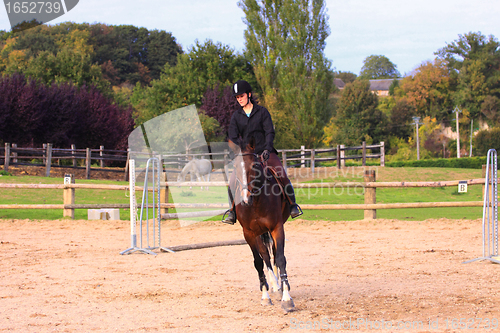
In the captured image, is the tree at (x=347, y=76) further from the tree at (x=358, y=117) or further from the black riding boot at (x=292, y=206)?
the black riding boot at (x=292, y=206)

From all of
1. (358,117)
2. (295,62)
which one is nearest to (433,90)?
(358,117)

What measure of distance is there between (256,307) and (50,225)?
8022 mm

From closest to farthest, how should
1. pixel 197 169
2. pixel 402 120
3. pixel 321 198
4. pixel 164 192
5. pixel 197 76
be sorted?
pixel 164 192, pixel 321 198, pixel 197 169, pixel 197 76, pixel 402 120

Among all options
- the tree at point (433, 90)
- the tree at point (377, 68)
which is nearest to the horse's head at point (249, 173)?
the tree at point (433, 90)

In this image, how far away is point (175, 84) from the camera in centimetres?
3569

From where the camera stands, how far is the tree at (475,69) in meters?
52.4

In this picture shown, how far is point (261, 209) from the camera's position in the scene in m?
4.51

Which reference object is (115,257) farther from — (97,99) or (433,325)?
(97,99)

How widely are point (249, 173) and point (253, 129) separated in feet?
2.53

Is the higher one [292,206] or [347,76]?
[347,76]

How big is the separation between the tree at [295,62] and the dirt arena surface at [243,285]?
2261cm

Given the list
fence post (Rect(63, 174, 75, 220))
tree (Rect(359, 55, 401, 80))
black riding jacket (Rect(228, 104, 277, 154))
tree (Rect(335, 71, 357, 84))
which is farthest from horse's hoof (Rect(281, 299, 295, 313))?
tree (Rect(359, 55, 401, 80))

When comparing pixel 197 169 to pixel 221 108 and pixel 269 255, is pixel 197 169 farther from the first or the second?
pixel 269 255

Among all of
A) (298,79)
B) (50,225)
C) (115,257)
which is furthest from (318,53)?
(115,257)
